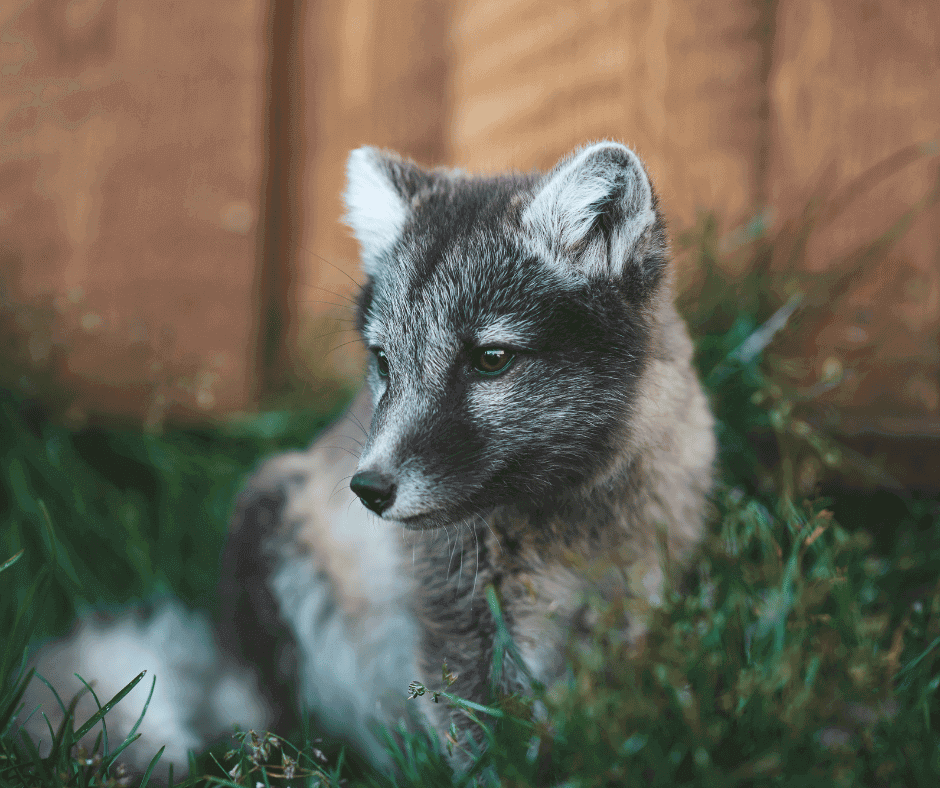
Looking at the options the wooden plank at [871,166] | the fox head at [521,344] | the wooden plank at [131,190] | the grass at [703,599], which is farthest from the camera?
the wooden plank at [131,190]

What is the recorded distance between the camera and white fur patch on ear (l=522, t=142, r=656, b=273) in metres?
1.77

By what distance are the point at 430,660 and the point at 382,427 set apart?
27.2 inches

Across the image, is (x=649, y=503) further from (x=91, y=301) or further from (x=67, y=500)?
(x=91, y=301)

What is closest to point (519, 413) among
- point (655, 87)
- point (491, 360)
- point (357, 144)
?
point (491, 360)

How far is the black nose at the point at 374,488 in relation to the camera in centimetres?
163

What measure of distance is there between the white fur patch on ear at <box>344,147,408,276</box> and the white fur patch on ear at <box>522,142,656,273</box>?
0.47 metres

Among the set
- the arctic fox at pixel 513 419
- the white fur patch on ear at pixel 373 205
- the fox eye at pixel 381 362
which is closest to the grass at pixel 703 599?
the arctic fox at pixel 513 419

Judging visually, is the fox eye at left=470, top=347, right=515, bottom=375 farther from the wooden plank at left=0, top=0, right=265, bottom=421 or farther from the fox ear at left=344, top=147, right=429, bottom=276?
the wooden plank at left=0, top=0, right=265, bottom=421

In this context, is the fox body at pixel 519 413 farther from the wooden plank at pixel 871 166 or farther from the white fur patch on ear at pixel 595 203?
the wooden plank at pixel 871 166

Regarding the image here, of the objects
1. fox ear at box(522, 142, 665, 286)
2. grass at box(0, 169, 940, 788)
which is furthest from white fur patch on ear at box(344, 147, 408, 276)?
grass at box(0, 169, 940, 788)

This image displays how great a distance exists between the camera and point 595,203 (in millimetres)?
1869

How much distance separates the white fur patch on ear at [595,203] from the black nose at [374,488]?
0.80 m

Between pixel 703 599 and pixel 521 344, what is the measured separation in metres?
0.82

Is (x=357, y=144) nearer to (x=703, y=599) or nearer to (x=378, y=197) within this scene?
(x=378, y=197)
